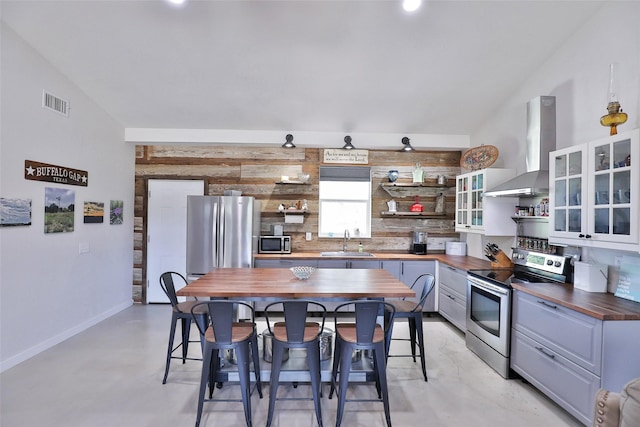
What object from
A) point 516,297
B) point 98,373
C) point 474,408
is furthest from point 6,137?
point 516,297

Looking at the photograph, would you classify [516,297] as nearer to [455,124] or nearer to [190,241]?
[455,124]

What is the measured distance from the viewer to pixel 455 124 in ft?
15.2

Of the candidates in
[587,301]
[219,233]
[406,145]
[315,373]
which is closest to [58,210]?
[219,233]

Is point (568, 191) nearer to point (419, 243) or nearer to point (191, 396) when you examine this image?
point (419, 243)

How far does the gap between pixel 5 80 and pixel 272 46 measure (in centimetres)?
244

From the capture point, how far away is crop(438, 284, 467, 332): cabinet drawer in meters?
3.75

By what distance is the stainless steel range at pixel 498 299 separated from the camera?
9.33ft

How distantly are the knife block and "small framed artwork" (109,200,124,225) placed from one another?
503 centimetres

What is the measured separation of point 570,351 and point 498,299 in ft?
2.41

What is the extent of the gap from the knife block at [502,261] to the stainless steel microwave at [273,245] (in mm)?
2719

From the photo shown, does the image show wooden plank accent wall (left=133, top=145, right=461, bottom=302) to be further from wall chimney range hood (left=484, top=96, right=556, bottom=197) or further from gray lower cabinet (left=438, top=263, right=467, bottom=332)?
wall chimney range hood (left=484, top=96, right=556, bottom=197)

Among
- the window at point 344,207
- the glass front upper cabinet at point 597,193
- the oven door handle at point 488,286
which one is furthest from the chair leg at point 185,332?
the glass front upper cabinet at point 597,193

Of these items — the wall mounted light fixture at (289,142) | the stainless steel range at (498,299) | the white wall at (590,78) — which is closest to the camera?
the white wall at (590,78)

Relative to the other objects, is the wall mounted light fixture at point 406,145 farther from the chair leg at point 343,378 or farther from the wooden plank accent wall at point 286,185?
the chair leg at point 343,378
